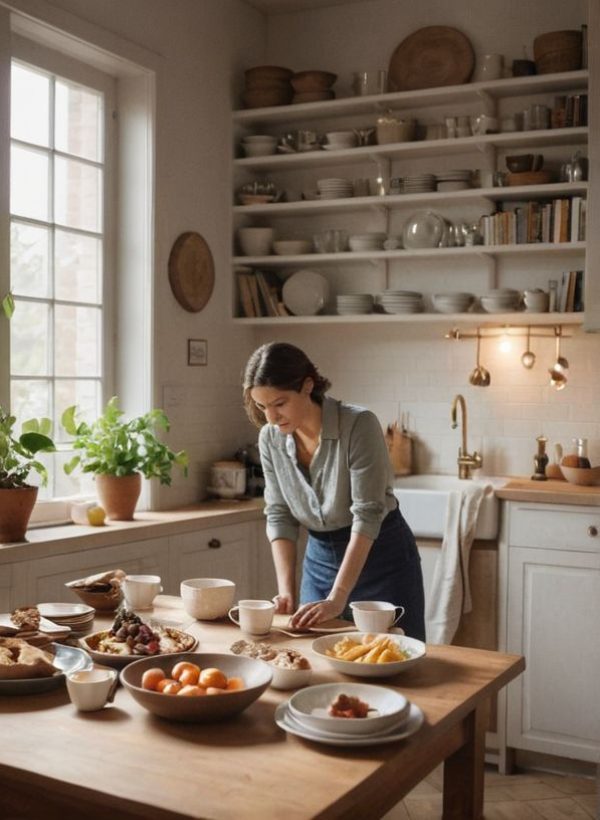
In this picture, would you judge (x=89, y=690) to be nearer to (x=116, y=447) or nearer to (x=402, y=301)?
(x=116, y=447)

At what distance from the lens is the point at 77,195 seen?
434 cm

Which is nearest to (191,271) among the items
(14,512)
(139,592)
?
(14,512)

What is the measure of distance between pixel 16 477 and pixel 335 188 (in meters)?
2.26

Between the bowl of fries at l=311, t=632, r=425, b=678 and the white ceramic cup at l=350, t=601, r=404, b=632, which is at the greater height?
the white ceramic cup at l=350, t=601, r=404, b=632

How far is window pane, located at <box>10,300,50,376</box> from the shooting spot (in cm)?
397

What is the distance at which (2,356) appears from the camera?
3.78 metres

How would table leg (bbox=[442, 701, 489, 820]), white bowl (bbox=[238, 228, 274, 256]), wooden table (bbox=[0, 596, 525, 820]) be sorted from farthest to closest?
white bowl (bbox=[238, 228, 274, 256]) < table leg (bbox=[442, 701, 489, 820]) < wooden table (bbox=[0, 596, 525, 820])

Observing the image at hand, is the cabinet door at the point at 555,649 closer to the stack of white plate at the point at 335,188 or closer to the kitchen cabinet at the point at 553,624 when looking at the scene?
the kitchen cabinet at the point at 553,624

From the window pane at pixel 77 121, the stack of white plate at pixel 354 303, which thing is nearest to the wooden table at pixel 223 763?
the window pane at pixel 77 121

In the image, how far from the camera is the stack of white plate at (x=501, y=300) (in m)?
4.59

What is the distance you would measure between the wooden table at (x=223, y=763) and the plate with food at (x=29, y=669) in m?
0.02

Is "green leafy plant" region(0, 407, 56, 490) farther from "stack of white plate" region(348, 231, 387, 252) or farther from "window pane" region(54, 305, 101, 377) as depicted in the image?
"stack of white plate" region(348, 231, 387, 252)

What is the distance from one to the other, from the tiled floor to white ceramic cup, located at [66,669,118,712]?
216 cm

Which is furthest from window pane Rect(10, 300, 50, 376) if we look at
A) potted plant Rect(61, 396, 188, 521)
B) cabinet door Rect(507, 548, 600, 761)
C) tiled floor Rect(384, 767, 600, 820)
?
tiled floor Rect(384, 767, 600, 820)
